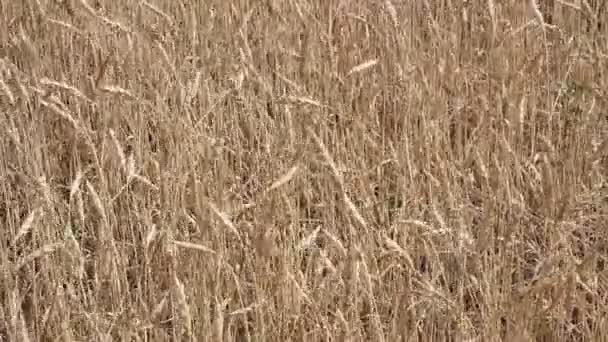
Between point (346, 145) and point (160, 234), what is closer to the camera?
point (160, 234)

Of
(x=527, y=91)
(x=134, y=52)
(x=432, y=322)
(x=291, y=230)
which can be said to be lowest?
(x=432, y=322)

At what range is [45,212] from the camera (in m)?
1.58

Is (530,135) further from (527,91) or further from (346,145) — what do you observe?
(346,145)

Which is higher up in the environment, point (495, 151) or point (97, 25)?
point (97, 25)

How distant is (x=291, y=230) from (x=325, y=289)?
0.15m

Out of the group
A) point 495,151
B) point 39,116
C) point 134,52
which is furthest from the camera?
point 134,52

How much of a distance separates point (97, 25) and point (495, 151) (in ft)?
3.35

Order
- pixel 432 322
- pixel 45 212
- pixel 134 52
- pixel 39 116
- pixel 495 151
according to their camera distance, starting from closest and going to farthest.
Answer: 1. pixel 432 322
2. pixel 45 212
3. pixel 495 151
4. pixel 39 116
5. pixel 134 52

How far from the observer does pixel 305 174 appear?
1.76 meters

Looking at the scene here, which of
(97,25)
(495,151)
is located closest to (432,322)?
(495,151)

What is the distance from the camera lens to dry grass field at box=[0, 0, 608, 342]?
1.47m

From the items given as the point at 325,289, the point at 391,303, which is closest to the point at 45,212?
the point at 325,289

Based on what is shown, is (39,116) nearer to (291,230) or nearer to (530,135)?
(291,230)

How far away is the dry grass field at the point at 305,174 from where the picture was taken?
1468 mm
